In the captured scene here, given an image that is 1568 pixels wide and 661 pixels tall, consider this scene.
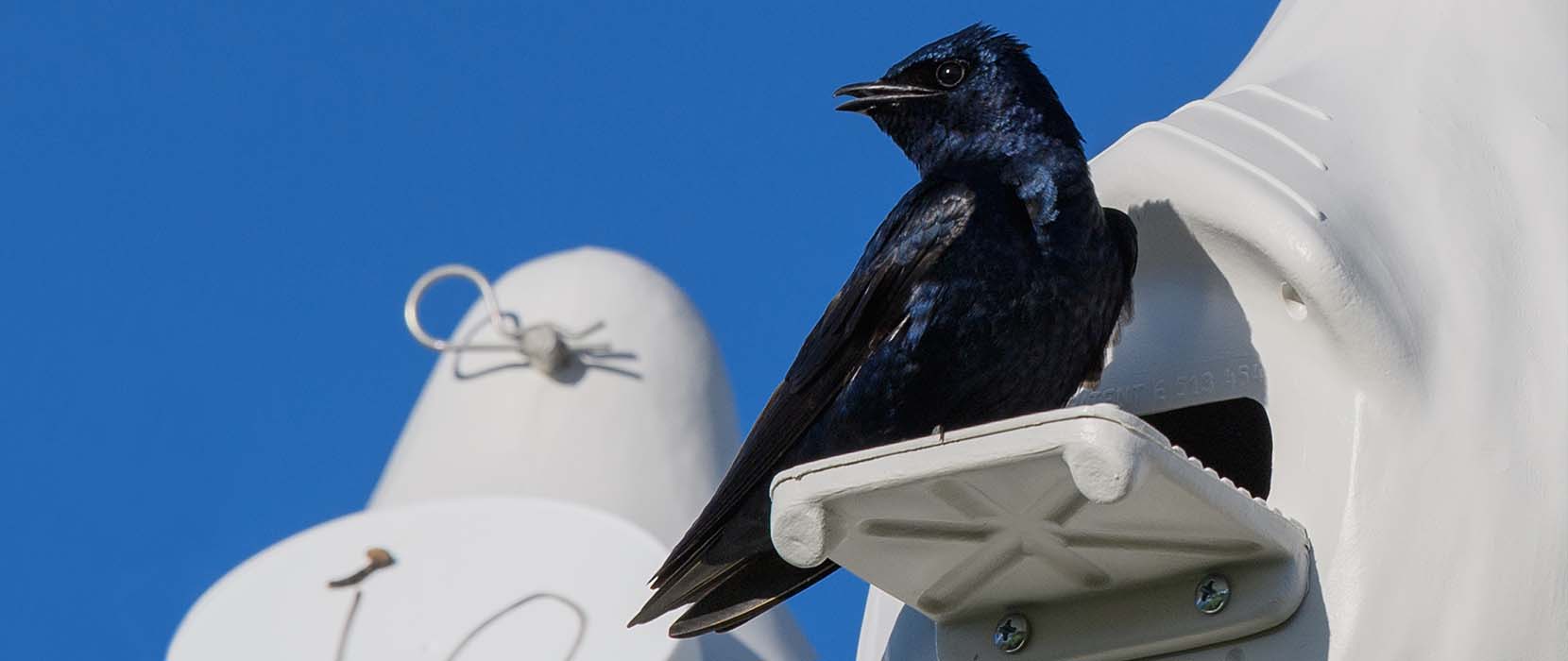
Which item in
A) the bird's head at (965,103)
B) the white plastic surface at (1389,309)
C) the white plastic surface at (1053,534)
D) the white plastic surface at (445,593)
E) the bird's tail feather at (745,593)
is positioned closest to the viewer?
the white plastic surface at (1053,534)

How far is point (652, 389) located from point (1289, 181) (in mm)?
2669

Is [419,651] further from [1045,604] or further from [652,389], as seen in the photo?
[1045,604]

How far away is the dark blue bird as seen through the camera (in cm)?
353

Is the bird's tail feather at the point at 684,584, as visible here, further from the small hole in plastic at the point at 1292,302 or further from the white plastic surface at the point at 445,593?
the white plastic surface at the point at 445,593

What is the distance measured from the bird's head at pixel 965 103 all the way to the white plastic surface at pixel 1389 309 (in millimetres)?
127

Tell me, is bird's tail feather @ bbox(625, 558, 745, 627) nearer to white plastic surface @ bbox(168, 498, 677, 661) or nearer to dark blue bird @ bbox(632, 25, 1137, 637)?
dark blue bird @ bbox(632, 25, 1137, 637)

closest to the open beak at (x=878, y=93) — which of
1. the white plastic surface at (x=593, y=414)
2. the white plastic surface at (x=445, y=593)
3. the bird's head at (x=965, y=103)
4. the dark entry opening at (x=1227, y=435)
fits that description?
the bird's head at (x=965, y=103)

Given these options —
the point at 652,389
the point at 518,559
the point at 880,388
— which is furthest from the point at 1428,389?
the point at 652,389

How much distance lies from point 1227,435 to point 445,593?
173 cm

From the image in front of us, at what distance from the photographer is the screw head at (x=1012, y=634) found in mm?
3592

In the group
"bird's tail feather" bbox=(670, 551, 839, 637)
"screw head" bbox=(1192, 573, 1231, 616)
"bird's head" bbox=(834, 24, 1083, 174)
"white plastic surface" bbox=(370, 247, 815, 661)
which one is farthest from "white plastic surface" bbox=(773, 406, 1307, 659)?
"white plastic surface" bbox=(370, 247, 815, 661)

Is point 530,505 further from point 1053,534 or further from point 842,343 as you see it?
point 1053,534

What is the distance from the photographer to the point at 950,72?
3875mm

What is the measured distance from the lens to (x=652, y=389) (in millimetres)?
6109
